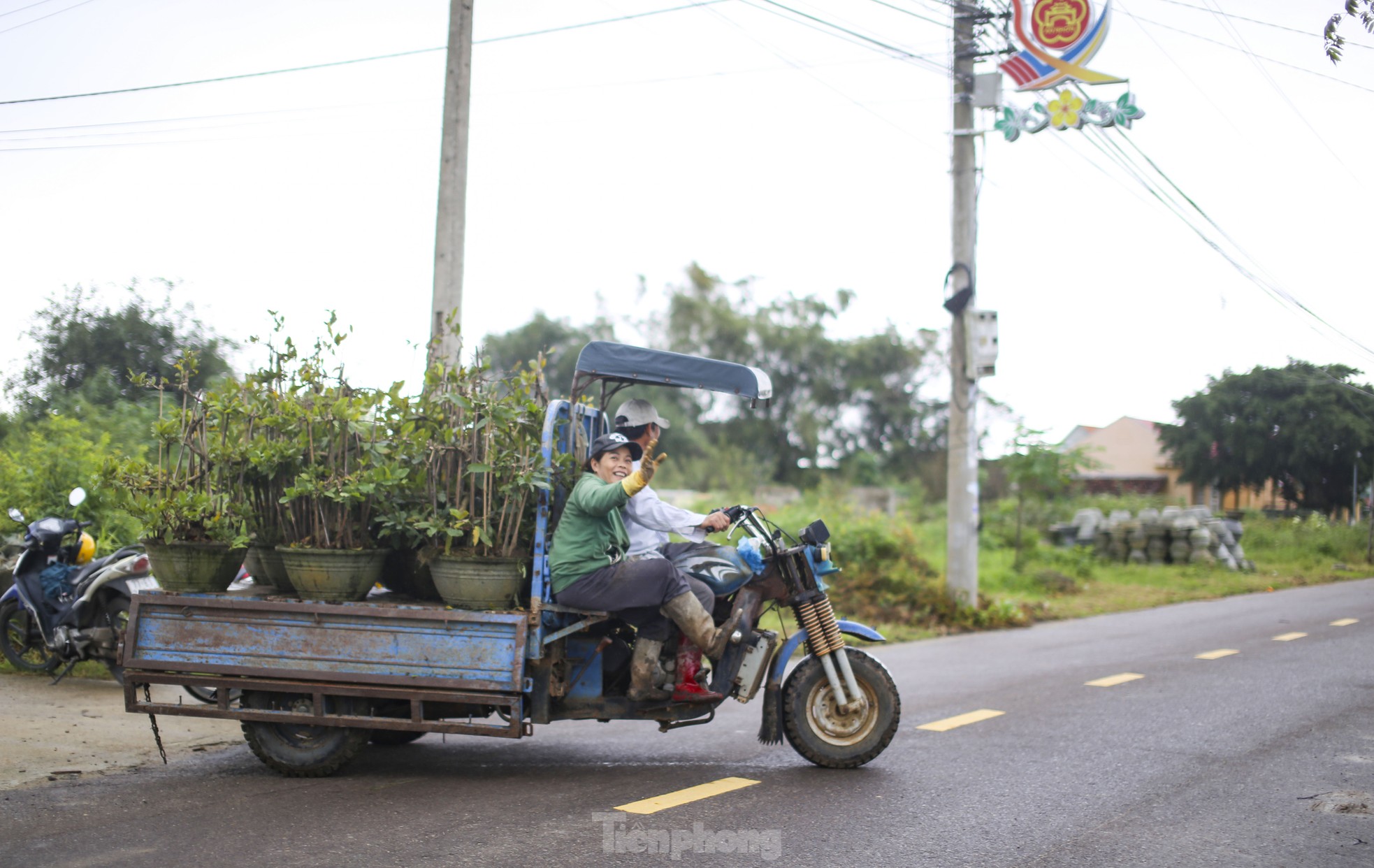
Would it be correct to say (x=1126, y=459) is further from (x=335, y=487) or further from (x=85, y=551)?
(x=335, y=487)

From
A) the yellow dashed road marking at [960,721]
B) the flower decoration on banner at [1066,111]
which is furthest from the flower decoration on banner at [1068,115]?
the yellow dashed road marking at [960,721]

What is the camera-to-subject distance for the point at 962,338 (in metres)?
13.1

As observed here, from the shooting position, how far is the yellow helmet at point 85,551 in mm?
7996

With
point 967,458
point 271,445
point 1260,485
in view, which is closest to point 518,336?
point 1260,485

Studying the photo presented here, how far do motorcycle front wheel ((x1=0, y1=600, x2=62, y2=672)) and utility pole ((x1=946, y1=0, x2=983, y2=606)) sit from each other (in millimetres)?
9297

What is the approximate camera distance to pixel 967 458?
1299cm

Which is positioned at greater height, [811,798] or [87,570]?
[87,570]

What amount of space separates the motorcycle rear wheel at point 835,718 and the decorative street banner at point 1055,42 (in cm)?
979

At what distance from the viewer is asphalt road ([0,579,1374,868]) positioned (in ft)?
14.0

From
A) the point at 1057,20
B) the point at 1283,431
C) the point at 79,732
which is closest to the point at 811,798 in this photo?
the point at 79,732

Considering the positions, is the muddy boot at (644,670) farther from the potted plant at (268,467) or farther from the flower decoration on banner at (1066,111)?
the flower decoration on banner at (1066,111)

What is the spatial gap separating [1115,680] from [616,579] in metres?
5.11

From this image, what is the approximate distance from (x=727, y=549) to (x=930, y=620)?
7.61m

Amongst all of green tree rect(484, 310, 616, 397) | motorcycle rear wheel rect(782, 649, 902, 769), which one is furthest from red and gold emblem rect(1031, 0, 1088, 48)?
green tree rect(484, 310, 616, 397)
